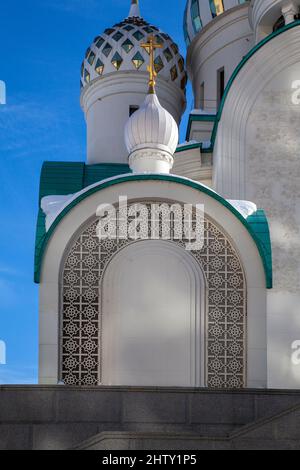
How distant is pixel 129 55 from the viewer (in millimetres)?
17062

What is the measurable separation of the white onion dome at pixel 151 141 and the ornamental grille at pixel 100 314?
3.77 feet

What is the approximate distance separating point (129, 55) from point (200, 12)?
4.41 feet

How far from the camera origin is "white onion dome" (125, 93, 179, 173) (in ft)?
41.9

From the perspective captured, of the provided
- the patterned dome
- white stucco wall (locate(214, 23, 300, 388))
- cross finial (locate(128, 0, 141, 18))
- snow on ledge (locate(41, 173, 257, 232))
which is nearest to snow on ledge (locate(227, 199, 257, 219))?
snow on ledge (locate(41, 173, 257, 232))

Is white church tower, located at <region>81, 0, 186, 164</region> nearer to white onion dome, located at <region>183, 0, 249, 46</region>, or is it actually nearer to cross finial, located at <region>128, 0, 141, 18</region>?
white onion dome, located at <region>183, 0, 249, 46</region>

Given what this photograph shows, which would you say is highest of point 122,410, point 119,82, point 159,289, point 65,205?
point 119,82

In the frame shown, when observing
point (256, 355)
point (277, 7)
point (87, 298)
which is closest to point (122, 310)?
point (87, 298)

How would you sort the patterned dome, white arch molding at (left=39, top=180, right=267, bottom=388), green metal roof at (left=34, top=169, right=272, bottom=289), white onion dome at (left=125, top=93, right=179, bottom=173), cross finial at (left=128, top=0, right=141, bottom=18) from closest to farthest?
white arch molding at (left=39, top=180, right=267, bottom=388)
green metal roof at (left=34, top=169, right=272, bottom=289)
white onion dome at (left=125, top=93, right=179, bottom=173)
the patterned dome
cross finial at (left=128, top=0, right=141, bottom=18)

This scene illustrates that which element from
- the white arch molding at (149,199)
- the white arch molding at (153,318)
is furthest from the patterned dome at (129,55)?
the white arch molding at (153,318)

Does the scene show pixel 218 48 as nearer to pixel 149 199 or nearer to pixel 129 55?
pixel 129 55

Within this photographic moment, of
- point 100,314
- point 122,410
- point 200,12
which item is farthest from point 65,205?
point 200,12

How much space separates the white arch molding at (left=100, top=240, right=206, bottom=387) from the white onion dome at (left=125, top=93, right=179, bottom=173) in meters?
1.28

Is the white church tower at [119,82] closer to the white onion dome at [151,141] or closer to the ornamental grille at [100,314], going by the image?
the white onion dome at [151,141]
